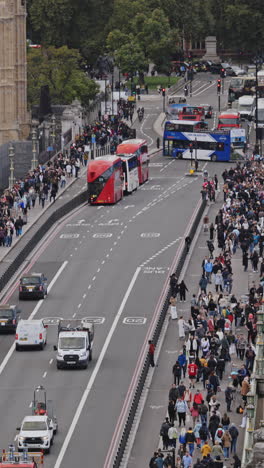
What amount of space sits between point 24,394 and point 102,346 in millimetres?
9164

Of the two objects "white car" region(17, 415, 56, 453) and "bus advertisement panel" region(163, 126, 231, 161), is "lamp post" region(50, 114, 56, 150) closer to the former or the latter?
"bus advertisement panel" region(163, 126, 231, 161)

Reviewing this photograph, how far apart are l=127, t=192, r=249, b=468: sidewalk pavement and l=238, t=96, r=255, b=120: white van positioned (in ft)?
228

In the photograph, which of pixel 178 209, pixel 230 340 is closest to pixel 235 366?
pixel 230 340

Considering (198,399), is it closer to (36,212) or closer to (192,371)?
(192,371)

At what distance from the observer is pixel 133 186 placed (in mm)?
138125

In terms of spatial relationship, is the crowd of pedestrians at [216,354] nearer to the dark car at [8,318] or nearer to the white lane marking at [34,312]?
the white lane marking at [34,312]

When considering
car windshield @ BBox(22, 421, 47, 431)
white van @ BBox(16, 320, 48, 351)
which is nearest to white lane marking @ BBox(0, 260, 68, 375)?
white van @ BBox(16, 320, 48, 351)

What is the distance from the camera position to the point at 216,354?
87250 mm

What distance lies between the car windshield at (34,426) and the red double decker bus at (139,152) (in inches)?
2472

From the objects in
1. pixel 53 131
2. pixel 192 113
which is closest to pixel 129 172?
pixel 53 131

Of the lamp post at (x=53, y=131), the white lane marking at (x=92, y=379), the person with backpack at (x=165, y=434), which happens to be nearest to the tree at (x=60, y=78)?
the lamp post at (x=53, y=131)

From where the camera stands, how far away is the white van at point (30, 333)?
3634 inches

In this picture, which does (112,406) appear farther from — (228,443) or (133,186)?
(133,186)

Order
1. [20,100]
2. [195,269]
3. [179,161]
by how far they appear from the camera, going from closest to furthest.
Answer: [195,269] < [179,161] < [20,100]
